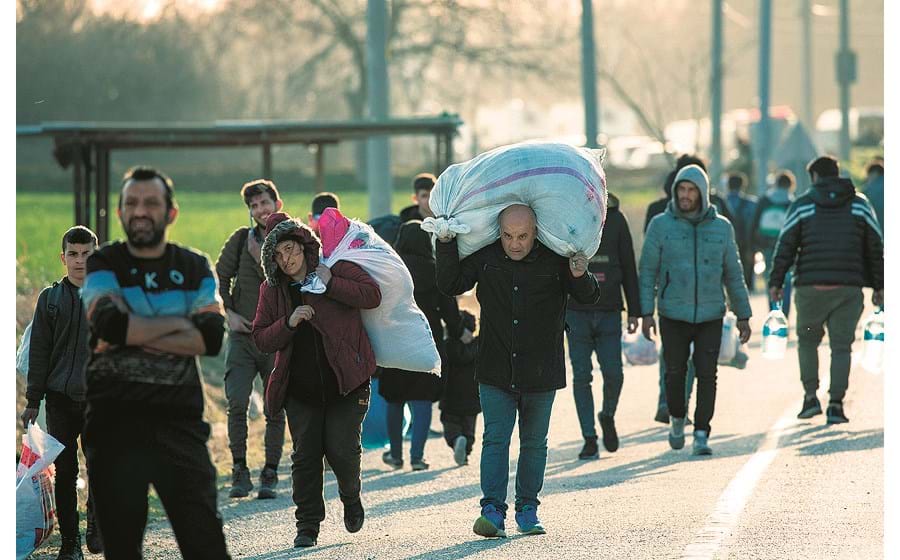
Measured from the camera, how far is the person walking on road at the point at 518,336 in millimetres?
8672

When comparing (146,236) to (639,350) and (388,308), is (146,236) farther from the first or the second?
(639,350)

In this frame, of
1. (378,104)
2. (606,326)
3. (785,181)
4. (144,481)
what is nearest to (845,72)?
(785,181)

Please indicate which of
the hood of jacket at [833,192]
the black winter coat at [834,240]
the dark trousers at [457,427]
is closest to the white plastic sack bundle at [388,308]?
the dark trousers at [457,427]

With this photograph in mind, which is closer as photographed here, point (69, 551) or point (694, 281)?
point (69, 551)

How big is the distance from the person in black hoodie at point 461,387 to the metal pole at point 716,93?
79.3 ft

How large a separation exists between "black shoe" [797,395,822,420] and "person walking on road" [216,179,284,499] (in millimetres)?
4466

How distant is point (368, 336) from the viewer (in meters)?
8.94

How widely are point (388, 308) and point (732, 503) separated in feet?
7.09

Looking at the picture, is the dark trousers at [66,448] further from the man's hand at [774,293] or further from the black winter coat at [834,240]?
the black winter coat at [834,240]

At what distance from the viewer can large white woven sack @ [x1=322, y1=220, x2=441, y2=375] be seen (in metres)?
8.90

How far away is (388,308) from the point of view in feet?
29.5

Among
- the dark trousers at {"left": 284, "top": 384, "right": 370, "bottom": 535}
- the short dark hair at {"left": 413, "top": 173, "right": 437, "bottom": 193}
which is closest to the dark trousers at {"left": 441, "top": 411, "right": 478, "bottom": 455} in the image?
the short dark hair at {"left": 413, "top": 173, "right": 437, "bottom": 193}

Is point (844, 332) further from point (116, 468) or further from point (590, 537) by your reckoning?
point (116, 468)
